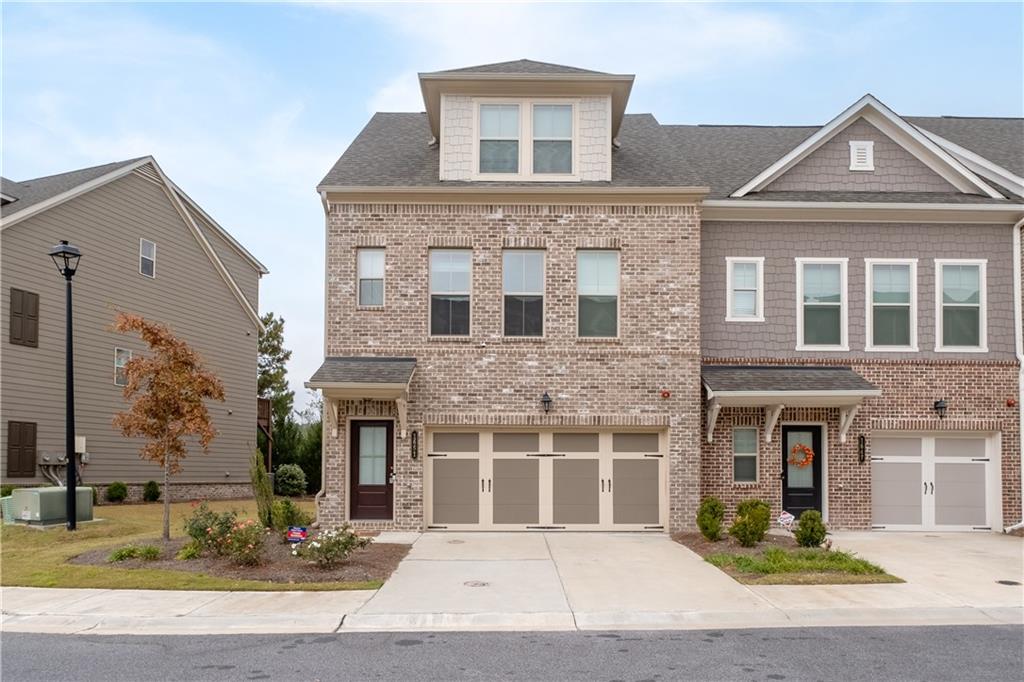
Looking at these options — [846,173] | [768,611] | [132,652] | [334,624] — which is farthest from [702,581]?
[846,173]

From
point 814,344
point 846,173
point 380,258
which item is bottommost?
point 814,344

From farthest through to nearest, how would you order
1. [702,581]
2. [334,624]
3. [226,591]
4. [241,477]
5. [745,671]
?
[241,477] → [702,581] → [226,591] → [334,624] → [745,671]

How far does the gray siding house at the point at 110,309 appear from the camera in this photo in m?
22.2

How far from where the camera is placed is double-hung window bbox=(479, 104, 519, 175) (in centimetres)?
1800

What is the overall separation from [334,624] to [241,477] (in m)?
22.7

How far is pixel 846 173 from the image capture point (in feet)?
61.8

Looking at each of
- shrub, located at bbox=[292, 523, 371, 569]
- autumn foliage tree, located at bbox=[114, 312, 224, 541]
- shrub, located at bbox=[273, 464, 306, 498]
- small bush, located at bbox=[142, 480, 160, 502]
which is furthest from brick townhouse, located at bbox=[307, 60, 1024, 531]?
shrub, located at bbox=[273, 464, 306, 498]

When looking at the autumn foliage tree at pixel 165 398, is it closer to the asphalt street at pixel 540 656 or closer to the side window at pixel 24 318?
the asphalt street at pixel 540 656

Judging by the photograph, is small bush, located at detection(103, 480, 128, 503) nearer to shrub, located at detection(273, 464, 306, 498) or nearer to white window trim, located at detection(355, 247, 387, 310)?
shrub, located at detection(273, 464, 306, 498)

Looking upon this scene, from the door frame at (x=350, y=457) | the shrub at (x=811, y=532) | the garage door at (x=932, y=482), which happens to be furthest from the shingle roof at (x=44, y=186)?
the garage door at (x=932, y=482)

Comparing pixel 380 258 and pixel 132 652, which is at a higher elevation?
pixel 380 258

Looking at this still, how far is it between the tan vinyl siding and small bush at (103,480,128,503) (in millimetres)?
417

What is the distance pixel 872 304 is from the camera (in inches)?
725

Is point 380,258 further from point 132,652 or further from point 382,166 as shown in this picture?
point 132,652
